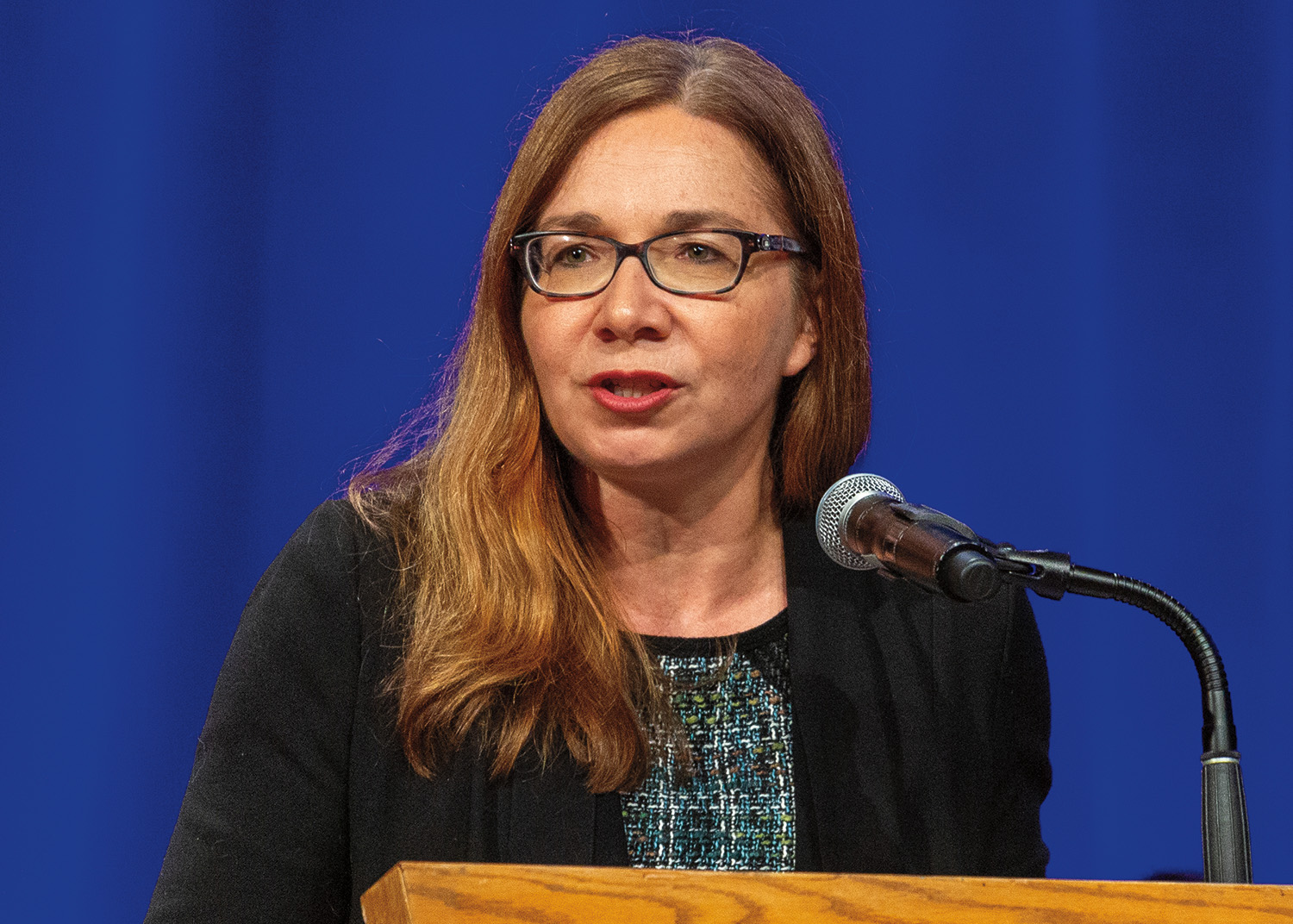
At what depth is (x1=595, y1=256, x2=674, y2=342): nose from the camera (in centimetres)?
151

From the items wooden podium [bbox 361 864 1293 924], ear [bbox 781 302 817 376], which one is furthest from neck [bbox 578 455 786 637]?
wooden podium [bbox 361 864 1293 924]

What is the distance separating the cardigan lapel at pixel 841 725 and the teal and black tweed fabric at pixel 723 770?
0.03 meters

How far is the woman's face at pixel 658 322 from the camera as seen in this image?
1.54 m

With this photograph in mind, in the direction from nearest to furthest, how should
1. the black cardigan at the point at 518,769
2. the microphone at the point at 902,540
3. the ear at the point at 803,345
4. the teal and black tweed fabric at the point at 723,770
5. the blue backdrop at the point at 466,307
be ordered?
the microphone at the point at 902,540 < the black cardigan at the point at 518,769 < the teal and black tweed fabric at the point at 723,770 < the ear at the point at 803,345 < the blue backdrop at the point at 466,307

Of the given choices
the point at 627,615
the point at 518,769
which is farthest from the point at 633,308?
the point at 518,769

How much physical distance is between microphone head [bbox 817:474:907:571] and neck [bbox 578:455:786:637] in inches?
19.9

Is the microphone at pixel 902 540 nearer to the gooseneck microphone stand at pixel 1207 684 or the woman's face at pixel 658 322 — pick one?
the gooseneck microphone stand at pixel 1207 684

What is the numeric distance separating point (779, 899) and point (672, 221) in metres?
0.97

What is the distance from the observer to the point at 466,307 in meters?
2.16

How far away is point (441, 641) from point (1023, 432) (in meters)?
1.27

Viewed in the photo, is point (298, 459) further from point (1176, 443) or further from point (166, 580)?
point (1176, 443)

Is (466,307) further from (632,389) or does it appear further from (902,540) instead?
(902,540)

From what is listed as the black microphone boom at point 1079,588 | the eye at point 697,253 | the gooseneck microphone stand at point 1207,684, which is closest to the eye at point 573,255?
the eye at point 697,253

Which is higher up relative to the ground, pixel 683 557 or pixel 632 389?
pixel 632 389
